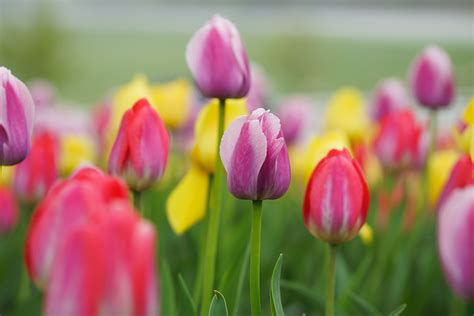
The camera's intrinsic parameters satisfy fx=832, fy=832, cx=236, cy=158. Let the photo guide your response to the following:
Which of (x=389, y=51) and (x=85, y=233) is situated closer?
(x=85, y=233)

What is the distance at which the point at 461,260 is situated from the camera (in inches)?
25.3

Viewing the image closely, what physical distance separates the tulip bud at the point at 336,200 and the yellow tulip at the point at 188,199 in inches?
11.7

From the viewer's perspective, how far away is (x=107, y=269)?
1.44 ft

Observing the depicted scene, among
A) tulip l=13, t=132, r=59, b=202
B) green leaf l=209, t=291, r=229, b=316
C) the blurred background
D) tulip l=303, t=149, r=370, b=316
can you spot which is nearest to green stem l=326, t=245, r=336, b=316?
tulip l=303, t=149, r=370, b=316

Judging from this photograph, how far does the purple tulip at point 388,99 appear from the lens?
192 cm

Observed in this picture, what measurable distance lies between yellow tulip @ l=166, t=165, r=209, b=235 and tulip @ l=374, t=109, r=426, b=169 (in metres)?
0.49

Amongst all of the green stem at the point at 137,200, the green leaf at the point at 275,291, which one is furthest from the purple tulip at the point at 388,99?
the green leaf at the point at 275,291

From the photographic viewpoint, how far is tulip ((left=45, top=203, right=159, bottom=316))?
43cm

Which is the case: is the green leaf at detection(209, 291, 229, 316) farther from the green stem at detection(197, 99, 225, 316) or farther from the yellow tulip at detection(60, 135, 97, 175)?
the yellow tulip at detection(60, 135, 97, 175)

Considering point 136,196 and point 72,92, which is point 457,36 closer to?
point 72,92

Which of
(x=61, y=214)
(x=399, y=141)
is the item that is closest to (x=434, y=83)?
(x=399, y=141)

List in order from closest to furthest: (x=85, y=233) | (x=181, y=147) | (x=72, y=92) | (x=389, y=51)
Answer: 1. (x=85, y=233)
2. (x=181, y=147)
3. (x=72, y=92)
4. (x=389, y=51)

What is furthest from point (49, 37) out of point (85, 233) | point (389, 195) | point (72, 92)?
point (85, 233)

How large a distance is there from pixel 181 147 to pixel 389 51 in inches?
509
